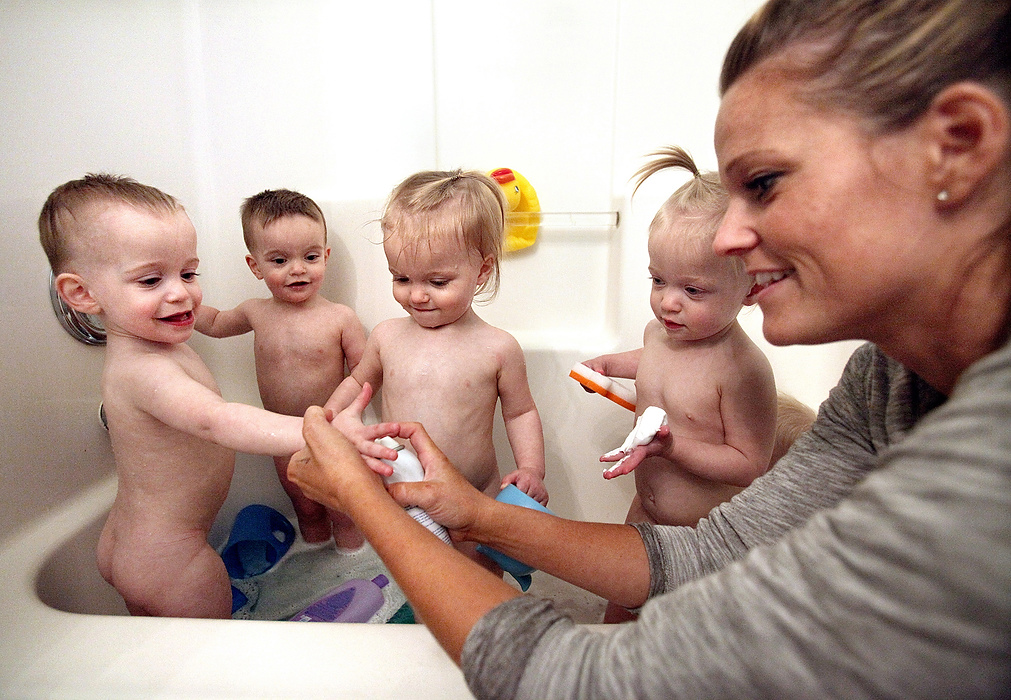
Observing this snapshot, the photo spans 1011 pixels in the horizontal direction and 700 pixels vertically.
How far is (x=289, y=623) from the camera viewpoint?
58cm

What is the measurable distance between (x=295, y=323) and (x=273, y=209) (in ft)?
0.75

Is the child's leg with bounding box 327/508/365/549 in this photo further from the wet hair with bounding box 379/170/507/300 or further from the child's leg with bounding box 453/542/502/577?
the wet hair with bounding box 379/170/507/300

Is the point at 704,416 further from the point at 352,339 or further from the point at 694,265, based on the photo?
the point at 352,339

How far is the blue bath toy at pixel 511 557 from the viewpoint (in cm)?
70

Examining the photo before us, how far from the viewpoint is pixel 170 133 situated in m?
1.18

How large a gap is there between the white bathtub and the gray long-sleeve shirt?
0.59ft

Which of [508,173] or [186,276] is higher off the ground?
[508,173]

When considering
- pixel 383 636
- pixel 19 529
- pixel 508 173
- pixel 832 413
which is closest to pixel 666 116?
pixel 508 173

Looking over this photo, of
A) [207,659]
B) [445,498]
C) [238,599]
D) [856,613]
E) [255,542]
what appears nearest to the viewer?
[856,613]

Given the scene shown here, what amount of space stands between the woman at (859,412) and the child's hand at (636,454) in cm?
20

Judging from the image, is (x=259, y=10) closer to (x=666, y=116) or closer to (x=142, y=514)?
(x=666, y=116)

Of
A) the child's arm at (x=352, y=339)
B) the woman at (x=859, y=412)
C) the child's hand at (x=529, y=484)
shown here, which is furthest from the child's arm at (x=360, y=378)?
the woman at (x=859, y=412)

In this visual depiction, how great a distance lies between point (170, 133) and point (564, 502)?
44.7 inches

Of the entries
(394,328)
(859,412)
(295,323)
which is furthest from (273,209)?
(859,412)
